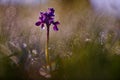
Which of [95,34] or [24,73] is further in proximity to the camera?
[95,34]

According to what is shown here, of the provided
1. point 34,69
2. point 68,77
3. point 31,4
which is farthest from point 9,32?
point 31,4

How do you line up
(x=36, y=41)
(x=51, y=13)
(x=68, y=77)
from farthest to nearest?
(x=36, y=41), (x=51, y=13), (x=68, y=77)

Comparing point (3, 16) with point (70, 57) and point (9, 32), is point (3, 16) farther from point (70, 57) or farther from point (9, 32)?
point (70, 57)

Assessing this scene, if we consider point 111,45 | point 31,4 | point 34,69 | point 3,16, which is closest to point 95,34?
point 111,45

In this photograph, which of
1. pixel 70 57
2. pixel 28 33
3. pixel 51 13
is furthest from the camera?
pixel 28 33

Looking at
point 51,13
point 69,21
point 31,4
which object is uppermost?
point 31,4

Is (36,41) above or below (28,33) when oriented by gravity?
below
